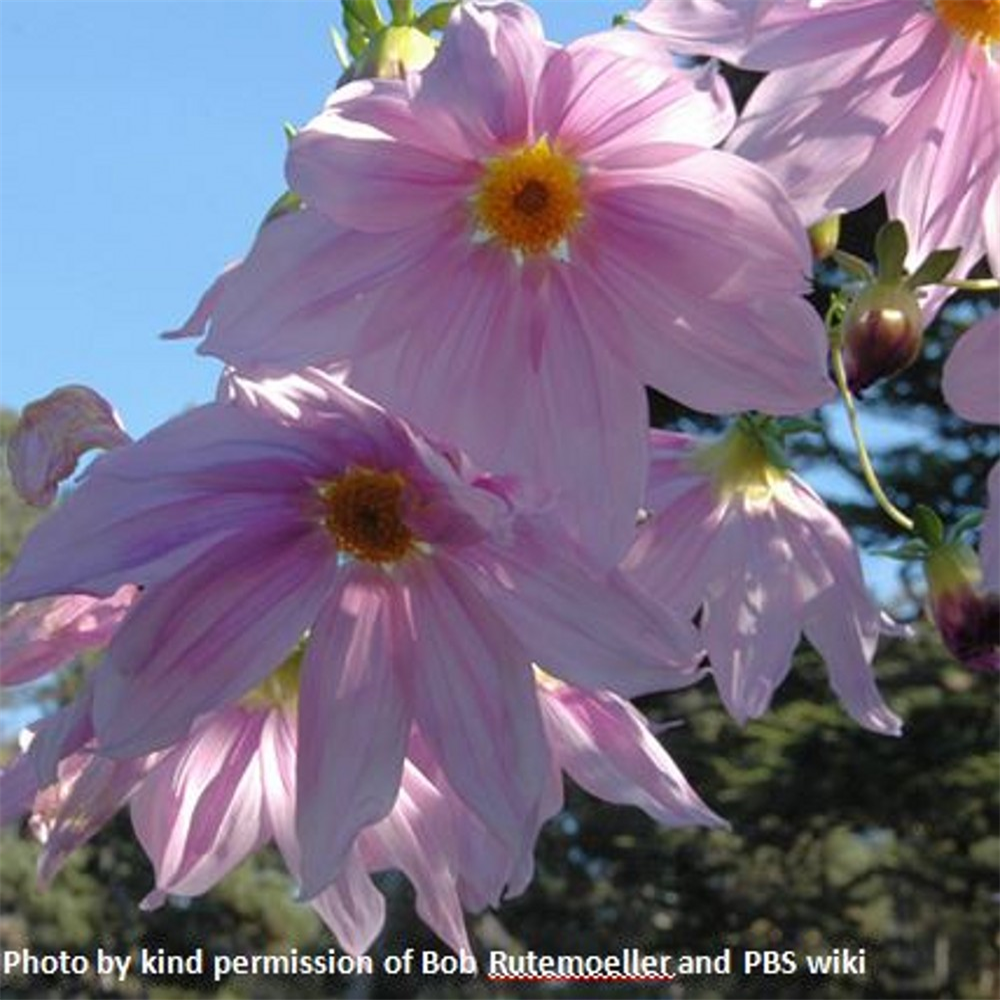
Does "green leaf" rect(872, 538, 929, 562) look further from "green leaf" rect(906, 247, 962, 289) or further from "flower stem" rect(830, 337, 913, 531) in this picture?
"green leaf" rect(906, 247, 962, 289)

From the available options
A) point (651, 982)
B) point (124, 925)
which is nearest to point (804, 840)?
point (651, 982)

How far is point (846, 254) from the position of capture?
2.56 feet

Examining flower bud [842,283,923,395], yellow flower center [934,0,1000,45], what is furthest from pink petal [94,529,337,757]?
yellow flower center [934,0,1000,45]

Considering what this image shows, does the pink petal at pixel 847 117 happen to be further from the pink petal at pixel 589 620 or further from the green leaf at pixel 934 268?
the pink petal at pixel 589 620

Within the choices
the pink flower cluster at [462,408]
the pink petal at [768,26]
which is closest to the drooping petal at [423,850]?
the pink flower cluster at [462,408]

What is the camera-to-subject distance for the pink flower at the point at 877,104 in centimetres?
69

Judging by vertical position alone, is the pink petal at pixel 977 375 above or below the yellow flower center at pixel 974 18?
below

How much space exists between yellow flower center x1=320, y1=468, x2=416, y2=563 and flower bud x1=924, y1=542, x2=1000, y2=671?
1.07 ft

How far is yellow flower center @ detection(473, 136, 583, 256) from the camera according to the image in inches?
29.8

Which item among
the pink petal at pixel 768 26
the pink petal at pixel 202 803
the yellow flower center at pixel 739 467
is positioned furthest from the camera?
the yellow flower center at pixel 739 467

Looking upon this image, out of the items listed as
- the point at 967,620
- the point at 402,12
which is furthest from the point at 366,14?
the point at 967,620

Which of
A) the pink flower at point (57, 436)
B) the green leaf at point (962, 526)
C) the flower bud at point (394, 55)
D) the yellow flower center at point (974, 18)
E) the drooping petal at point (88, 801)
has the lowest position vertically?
the green leaf at point (962, 526)

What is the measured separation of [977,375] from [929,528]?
39 cm

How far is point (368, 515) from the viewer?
0.77 meters
